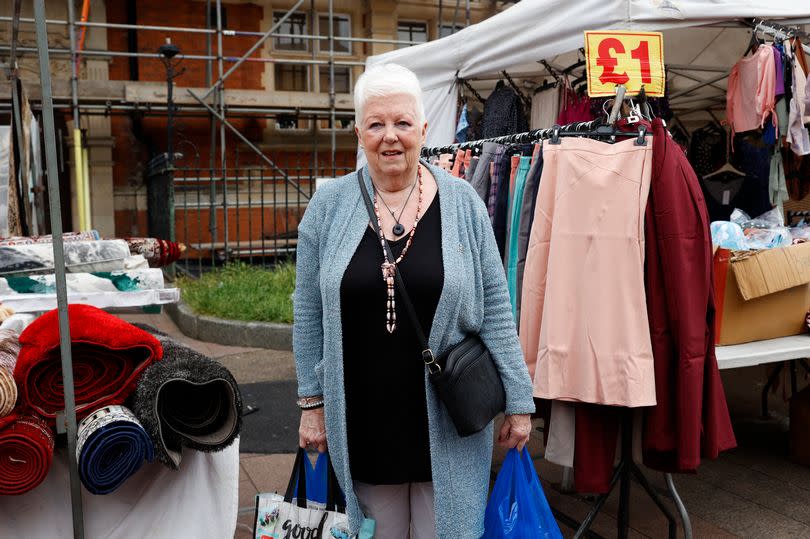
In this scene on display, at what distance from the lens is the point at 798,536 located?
3.26 meters

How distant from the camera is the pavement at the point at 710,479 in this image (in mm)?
3379

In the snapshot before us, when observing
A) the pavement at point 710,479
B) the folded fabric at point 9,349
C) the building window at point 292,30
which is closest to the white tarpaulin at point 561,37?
the pavement at point 710,479

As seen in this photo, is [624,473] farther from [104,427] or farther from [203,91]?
[203,91]

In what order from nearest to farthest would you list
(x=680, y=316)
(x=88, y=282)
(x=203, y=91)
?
1. (x=680, y=316)
2. (x=88, y=282)
3. (x=203, y=91)

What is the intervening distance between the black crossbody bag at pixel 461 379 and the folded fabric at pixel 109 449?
86cm

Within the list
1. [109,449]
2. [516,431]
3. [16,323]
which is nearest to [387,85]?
[516,431]

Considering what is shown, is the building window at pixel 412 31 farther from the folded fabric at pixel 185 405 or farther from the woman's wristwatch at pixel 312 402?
the woman's wristwatch at pixel 312 402

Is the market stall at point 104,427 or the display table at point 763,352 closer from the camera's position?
the market stall at point 104,427

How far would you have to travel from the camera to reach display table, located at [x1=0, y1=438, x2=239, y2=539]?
224cm

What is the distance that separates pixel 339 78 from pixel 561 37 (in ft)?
41.9

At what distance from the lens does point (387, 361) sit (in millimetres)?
1977

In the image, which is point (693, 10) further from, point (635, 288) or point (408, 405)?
point (408, 405)

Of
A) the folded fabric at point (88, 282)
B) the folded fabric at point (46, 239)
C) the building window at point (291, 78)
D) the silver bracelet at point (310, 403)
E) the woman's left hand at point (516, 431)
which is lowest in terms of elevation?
the woman's left hand at point (516, 431)

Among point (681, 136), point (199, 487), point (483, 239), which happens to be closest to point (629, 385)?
point (483, 239)
